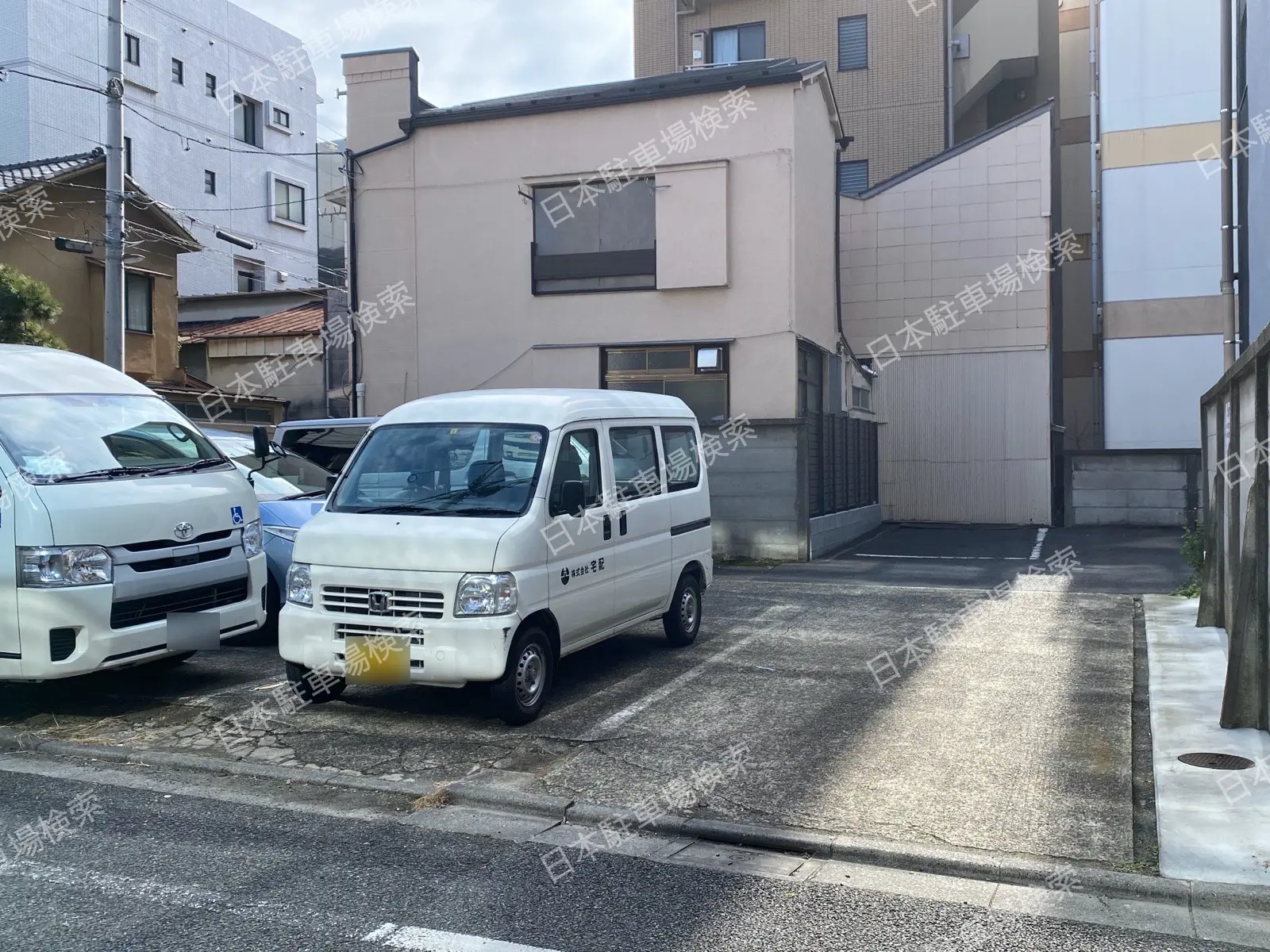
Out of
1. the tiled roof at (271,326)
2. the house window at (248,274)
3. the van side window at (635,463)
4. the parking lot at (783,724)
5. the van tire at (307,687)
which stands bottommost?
the parking lot at (783,724)

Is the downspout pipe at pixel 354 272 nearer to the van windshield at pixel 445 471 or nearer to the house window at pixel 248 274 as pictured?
the van windshield at pixel 445 471

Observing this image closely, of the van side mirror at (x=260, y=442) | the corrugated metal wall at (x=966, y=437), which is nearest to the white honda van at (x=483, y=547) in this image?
the van side mirror at (x=260, y=442)

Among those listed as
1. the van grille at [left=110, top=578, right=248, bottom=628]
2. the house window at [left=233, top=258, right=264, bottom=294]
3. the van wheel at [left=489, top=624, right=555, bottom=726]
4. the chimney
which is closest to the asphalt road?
the van wheel at [left=489, top=624, right=555, bottom=726]

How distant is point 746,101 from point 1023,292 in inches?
344

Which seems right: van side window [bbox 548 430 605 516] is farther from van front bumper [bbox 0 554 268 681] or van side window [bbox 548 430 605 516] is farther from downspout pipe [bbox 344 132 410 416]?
downspout pipe [bbox 344 132 410 416]

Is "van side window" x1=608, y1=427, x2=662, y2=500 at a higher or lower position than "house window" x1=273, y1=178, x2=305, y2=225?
lower

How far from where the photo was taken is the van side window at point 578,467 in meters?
7.08

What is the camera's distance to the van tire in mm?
7043

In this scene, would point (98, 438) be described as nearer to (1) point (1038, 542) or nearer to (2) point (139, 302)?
(2) point (139, 302)

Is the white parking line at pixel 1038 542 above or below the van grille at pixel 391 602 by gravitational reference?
below

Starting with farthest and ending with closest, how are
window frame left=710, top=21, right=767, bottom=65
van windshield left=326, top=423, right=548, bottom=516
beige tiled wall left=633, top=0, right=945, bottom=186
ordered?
window frame left=710, top=21, right=767, bottom=65, beige tiled wall left=633, top=0, right=945, bottom=186, van windshield left=326, top=423, right=548, bottom=516

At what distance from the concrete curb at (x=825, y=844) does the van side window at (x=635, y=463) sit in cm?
297

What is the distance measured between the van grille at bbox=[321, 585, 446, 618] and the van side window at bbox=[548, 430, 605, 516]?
3.22 ft

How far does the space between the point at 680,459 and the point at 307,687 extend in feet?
12.0
